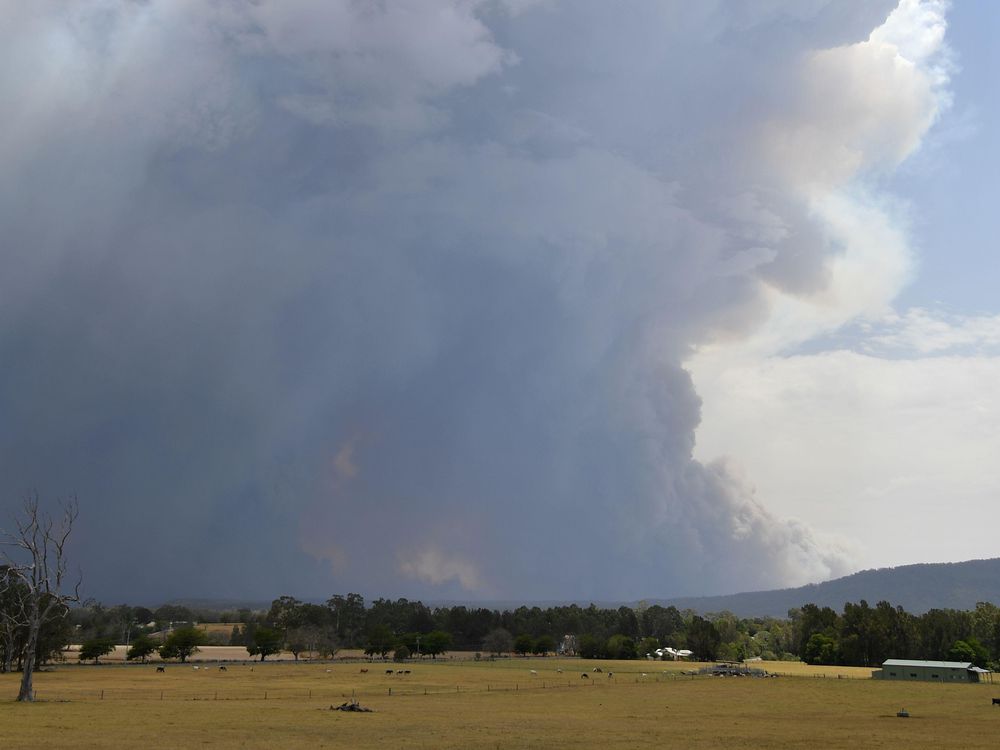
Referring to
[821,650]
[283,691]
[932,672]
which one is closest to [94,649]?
[283,691]

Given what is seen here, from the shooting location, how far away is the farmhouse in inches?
5079

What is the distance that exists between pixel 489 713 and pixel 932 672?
100 m

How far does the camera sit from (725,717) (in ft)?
224

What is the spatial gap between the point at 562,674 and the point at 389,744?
98.6 meters

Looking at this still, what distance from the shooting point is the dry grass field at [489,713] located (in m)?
50.2

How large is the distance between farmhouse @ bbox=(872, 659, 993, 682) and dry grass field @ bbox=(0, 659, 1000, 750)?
35.7 ft

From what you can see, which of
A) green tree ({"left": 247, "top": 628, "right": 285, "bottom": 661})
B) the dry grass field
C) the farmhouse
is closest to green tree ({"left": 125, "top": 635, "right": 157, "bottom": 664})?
green tree ({"left": 247, "top": 628, "right": 285, "bottom": 661})

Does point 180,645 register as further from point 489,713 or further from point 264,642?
point 489,713

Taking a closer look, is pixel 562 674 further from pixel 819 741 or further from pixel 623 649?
pixel 819 741

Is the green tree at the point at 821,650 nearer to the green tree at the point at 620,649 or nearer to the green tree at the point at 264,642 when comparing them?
the green tree at the point at 620,649

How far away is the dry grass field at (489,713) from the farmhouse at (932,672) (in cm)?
1087

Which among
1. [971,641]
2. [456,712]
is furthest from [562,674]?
[971,641]

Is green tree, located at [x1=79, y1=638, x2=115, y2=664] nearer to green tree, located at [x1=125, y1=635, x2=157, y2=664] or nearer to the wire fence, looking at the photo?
green tree, located at [x1=125, y1=635, x2=157, y2=664]

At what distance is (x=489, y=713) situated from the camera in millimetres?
68812
